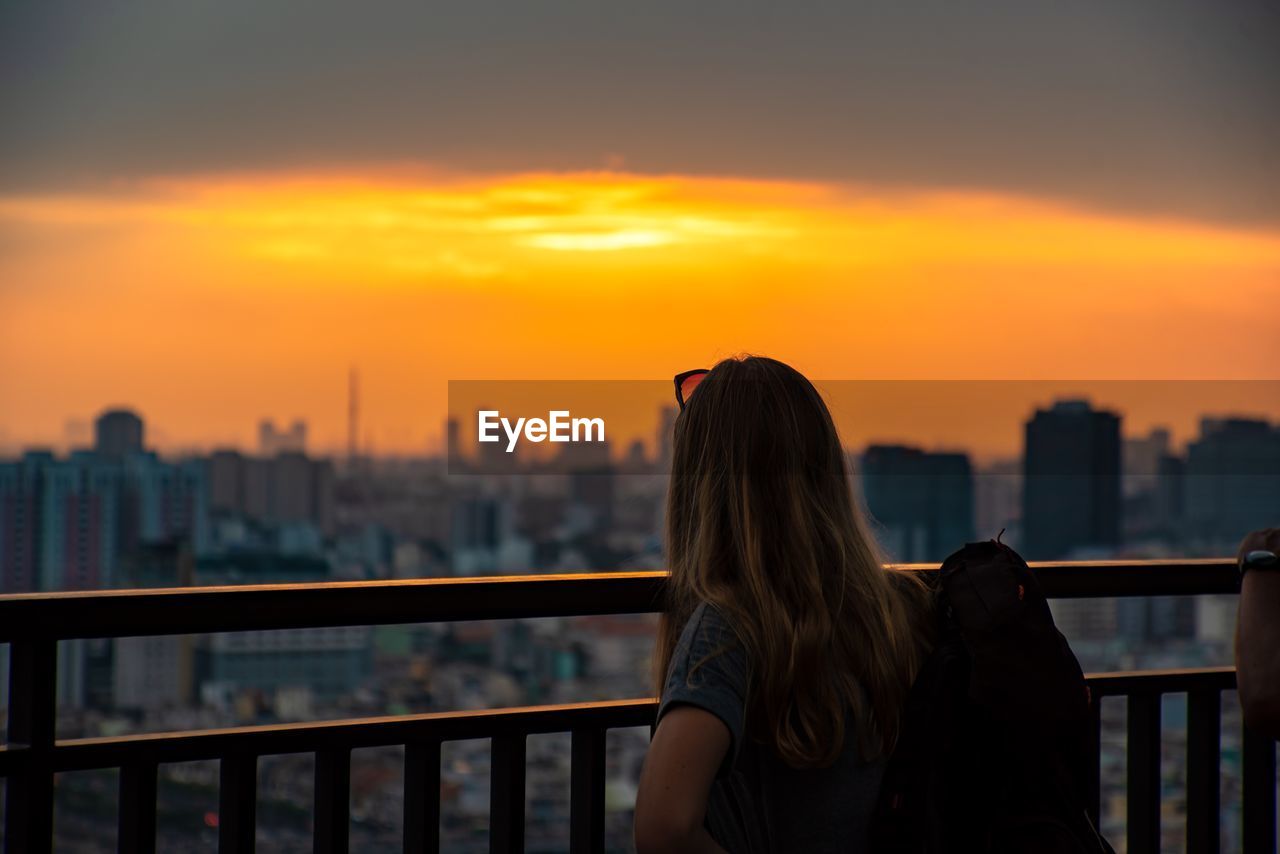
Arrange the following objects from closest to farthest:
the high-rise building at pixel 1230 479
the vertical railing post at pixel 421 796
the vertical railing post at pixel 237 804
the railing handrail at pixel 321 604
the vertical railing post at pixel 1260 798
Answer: the railing handrail at pixel 321 604 < the vertical railing post at pixel 237 804 < the vertical railing post at pixel 421 796 < the vertical railing post at pixel 1260 798 < the high-rise building at pixel 1230 479

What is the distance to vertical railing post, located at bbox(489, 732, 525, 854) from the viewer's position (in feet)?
6.43

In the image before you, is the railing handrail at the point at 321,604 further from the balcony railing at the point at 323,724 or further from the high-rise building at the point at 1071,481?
the high-rise building at the point at 1071,481

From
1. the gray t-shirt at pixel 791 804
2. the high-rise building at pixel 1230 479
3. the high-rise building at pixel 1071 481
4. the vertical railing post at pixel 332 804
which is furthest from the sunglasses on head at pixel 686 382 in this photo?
the high-rise building at pixel 1230 479

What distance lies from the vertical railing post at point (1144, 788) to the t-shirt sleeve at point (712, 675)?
1.41m

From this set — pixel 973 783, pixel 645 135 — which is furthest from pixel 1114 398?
pixel 645 135

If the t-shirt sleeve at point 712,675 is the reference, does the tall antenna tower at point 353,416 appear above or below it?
above

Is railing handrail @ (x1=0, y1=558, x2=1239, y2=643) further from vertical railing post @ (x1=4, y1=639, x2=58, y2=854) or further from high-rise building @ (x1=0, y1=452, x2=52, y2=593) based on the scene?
high-rise building @ (x1=0, y1=452, x2=52, y2=593)

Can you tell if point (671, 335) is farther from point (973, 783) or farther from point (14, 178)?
point (973, 783)

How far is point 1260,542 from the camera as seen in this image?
1.71 m

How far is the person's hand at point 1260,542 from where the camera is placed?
5.53ft

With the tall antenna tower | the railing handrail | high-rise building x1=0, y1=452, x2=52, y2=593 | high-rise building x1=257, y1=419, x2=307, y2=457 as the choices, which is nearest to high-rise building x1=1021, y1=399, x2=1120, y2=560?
the railing handrail

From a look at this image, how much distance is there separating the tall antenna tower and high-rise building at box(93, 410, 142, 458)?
10.9 feet

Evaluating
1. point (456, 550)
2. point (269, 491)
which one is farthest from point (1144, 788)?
point (269, 491)

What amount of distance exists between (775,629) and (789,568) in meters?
0.08
